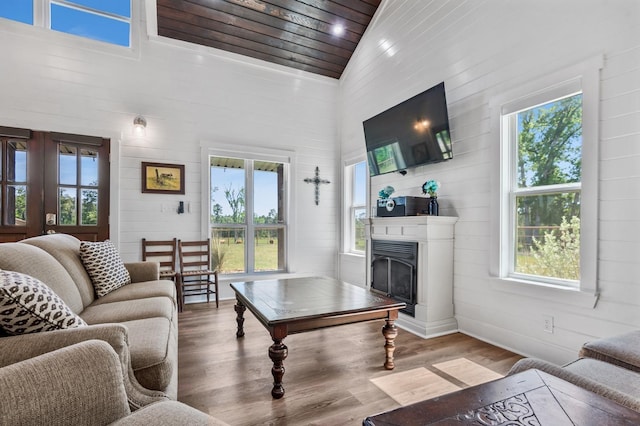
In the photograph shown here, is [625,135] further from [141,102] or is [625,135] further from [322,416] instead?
[141,102]

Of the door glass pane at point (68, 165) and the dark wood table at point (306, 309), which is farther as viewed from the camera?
the door glass pane at point (68, 165)

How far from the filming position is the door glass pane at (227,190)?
181 inches

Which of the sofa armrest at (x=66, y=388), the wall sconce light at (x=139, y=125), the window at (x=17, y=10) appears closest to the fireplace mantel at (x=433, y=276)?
the sofa armrest at (x=66, y=388)

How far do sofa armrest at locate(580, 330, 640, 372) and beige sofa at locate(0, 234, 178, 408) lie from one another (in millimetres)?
1845

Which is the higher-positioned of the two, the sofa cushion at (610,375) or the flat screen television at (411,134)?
the flat screen television at (411,134)

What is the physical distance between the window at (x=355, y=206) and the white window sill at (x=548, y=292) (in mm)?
2345

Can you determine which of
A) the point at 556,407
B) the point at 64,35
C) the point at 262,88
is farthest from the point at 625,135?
the point at 64,35

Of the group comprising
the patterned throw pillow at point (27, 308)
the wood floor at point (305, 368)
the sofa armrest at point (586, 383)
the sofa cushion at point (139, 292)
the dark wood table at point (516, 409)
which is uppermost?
the patterned throw pillow at point (27, 308)

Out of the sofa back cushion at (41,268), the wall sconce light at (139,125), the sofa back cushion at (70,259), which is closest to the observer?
the sofa back cushion at (41,268)

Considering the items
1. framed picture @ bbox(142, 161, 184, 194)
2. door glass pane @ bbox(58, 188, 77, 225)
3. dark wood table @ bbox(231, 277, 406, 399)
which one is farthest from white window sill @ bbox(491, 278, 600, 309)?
door glass pane @ bbox(58, 188, 77, 225)

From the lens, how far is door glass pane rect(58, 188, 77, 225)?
3746mm

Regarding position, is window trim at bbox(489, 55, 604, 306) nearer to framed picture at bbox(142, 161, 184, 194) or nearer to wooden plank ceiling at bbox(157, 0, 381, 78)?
wooden plank ceiling at bbox(157, 0, 381, 78)

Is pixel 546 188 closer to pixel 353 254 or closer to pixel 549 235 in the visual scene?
pixel 549 235

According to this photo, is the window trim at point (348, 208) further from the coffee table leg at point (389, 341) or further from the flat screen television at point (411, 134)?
the coffee table leg at point (389, 341)
